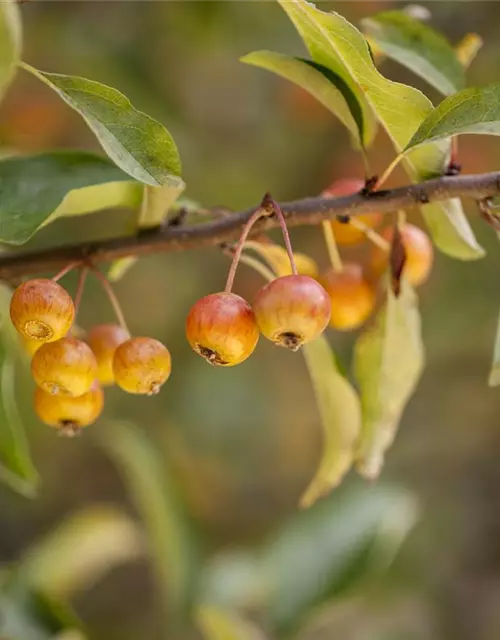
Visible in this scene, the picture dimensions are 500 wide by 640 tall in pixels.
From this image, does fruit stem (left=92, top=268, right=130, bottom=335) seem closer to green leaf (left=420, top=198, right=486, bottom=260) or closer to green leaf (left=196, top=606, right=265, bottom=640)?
green leaf (left=420, top=198, right=486, bottom=260)

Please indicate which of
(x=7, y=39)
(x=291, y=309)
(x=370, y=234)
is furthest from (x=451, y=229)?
(x=7, y=39)

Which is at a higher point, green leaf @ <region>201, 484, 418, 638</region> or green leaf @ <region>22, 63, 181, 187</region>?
green leaf @ <region>201, 484, 418, 638</region>

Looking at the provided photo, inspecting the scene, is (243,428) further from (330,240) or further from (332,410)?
(330,240)

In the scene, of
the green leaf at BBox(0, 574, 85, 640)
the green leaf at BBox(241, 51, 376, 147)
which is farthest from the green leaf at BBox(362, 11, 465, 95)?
the green leaf at BBox(0, 574, 85, 640)

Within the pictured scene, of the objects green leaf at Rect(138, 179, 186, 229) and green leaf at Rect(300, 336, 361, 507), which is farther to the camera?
green leaf at Rect(300, 336, 361, 507)

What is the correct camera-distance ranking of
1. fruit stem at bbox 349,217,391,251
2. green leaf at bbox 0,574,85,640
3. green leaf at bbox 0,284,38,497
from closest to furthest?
1. fruit stem at bbox 349,217,391,251
2. green leaf at bbox 0,284,38,497
3. green leaf at bbox 0,574,85,640

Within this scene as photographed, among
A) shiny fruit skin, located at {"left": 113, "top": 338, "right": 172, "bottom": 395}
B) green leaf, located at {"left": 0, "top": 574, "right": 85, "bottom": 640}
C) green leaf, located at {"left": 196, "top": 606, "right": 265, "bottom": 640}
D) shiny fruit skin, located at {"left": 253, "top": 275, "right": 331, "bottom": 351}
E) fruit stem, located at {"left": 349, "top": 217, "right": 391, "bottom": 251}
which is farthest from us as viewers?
green leaf, located at {"left": 196, "top": 606, "right": 265, "bottom": 640}

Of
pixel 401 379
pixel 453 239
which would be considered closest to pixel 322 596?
pixel 401 379
